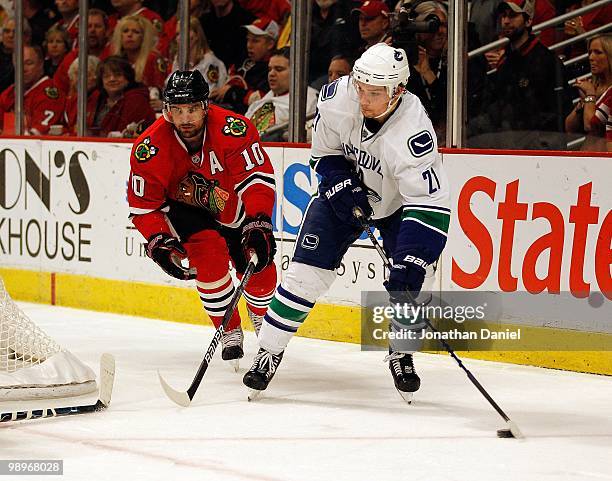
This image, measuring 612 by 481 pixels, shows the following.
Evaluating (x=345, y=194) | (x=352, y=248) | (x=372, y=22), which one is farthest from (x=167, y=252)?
Answer: (x=372, y=22)

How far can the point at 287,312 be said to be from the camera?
4379mm

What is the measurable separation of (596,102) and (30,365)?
2383 millimetres

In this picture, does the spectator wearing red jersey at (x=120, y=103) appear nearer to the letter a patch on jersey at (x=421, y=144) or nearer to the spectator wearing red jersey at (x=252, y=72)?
the spectator wearing red jersey at (x=252, y=72)

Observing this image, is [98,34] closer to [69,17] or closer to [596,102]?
[69,17]

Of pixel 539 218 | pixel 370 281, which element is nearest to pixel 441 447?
pixel 539 218

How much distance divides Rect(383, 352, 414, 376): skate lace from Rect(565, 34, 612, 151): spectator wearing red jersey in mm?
1242

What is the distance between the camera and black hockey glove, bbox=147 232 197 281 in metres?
4.72

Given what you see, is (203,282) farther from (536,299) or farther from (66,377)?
(536,299)

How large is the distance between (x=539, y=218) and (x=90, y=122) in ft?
9.78

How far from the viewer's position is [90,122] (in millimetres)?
7113

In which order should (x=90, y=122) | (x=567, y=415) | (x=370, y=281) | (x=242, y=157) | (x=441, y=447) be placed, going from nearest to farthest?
(x=441, y=447) < (x=567, y=415) < (x=242, y=157) < (x=370, y=281) < (x=90, y=122)

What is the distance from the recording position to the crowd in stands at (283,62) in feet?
16.8

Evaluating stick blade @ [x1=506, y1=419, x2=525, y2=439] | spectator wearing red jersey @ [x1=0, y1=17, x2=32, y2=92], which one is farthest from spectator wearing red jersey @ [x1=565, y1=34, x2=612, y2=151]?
spectator wearing red jersey @ [x1=0, y1=17, x2=32, y2=92]

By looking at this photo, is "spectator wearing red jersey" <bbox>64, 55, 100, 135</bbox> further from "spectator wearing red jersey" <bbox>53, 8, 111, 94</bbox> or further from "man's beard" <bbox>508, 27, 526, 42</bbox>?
"man's beard" <bbox>508, 27, 526, 42</bbox>
